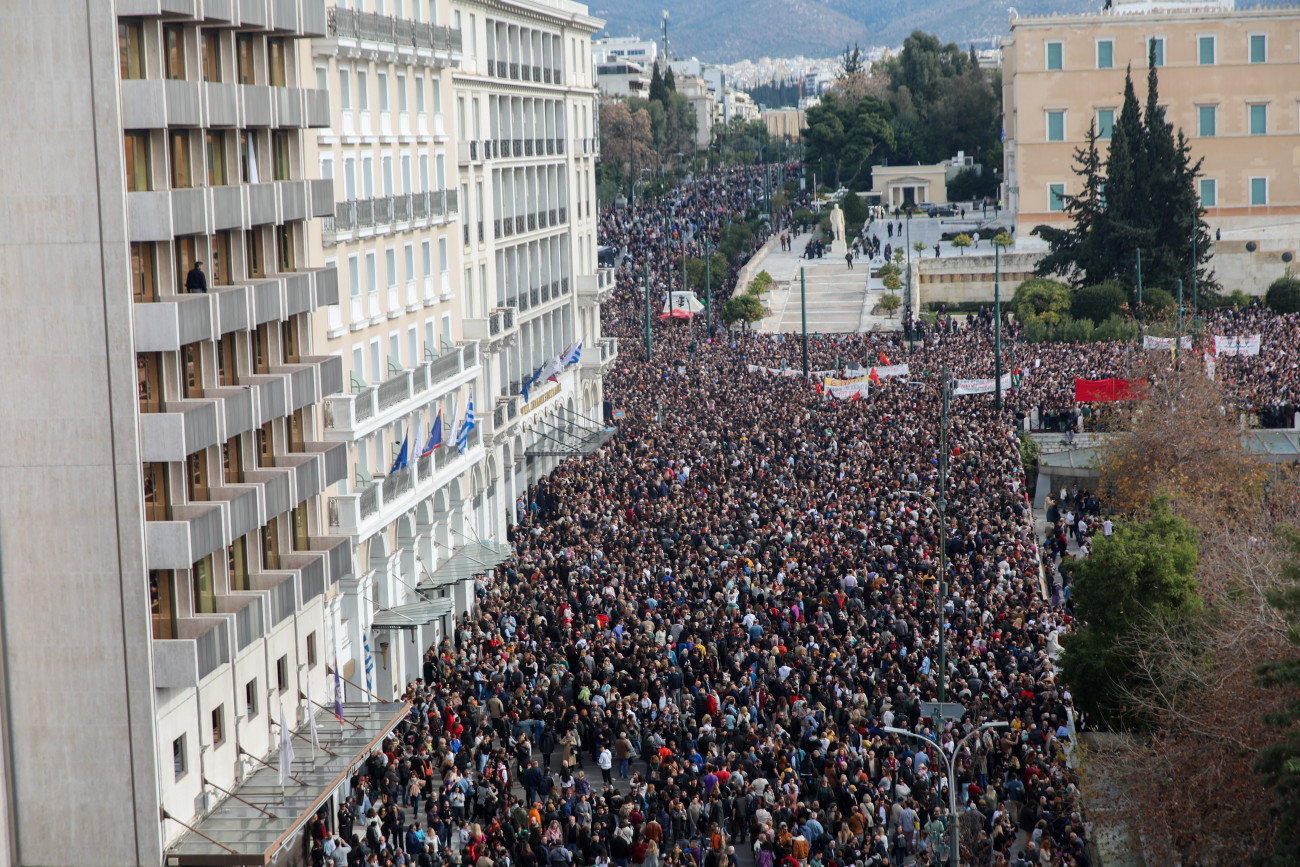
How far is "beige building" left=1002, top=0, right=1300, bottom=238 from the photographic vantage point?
91.9 m

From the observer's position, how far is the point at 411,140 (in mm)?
37250

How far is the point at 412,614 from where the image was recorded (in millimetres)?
33781

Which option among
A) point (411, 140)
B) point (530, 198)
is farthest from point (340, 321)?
point (530, 198)

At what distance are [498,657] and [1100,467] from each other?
77.0 feet

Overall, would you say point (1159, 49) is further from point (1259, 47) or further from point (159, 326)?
point (159, 326)

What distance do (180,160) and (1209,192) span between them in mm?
81123

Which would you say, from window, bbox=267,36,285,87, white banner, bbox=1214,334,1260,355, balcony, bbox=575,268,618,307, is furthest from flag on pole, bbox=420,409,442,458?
white banner, bbox=1214,334,1260,355

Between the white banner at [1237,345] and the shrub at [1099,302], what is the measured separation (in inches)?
719

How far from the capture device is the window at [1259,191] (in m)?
94.0

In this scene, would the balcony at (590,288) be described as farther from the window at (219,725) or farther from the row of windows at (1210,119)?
the row of windows at (1210,119)

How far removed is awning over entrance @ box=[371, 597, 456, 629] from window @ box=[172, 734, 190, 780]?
32.9 feet

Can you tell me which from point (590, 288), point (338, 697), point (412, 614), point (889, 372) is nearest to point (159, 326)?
point (338, 697)

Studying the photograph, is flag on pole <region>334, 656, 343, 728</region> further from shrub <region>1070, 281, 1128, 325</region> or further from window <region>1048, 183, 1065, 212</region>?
window <region>1048, 183, 1065, 212</region>

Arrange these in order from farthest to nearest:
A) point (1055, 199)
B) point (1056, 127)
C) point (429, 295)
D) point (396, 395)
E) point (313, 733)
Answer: point (1055, 199) → point (1056, 127) → point (429, 295) → point (396, 395) → point (313, 733)
